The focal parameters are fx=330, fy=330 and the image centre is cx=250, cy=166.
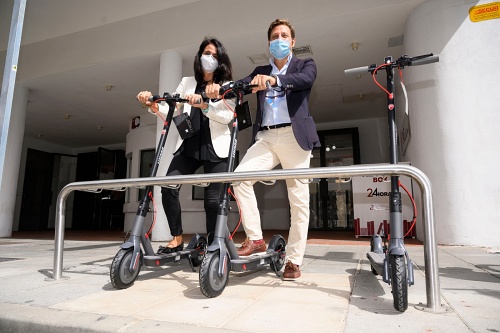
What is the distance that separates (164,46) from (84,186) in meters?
4.31

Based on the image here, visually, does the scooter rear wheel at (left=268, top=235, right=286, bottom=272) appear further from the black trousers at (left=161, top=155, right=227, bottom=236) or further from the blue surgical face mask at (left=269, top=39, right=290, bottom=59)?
the blue surgical face mask at (left=269, top=39, right=290, bottom=59)

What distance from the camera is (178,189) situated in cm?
234

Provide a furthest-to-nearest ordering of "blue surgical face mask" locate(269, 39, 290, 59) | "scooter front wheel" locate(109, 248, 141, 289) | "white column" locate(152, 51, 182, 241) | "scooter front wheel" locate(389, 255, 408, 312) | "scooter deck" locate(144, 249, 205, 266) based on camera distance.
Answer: "white column" locate(152, 51, 182, 241) < "blue surgical face mask" locate(269, 39, 290, 59) < "scooter deck" locate(144, 249, 205, 266) < "scooter front wheel" locate(109, 248, 141, 289) < "scooter front wheel" locate(389, 255, 408, 312)

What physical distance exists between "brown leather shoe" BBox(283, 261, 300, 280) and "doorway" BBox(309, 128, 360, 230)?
736cm

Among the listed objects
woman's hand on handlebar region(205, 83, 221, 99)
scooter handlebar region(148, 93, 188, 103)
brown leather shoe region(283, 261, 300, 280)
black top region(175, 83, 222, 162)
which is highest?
scooter handlebar region(148, 93, 188, 103)

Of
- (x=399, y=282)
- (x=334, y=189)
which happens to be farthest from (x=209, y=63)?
(x=334, y=189)

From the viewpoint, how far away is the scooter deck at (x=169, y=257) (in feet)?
6.30

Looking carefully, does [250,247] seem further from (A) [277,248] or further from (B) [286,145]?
(B) [286,145]

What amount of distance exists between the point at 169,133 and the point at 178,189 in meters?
3.38

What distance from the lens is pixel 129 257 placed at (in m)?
1.79

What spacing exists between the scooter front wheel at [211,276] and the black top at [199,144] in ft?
2.85

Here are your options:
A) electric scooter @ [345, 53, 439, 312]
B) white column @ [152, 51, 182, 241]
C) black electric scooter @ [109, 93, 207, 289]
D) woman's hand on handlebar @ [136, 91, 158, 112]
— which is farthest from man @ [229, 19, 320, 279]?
white column @ [152, 51, 182, 241]

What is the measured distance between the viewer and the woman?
2320 millimetres

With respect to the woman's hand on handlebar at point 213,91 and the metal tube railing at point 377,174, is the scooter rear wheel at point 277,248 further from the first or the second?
the woman's hand on handlebar at point 213,91
